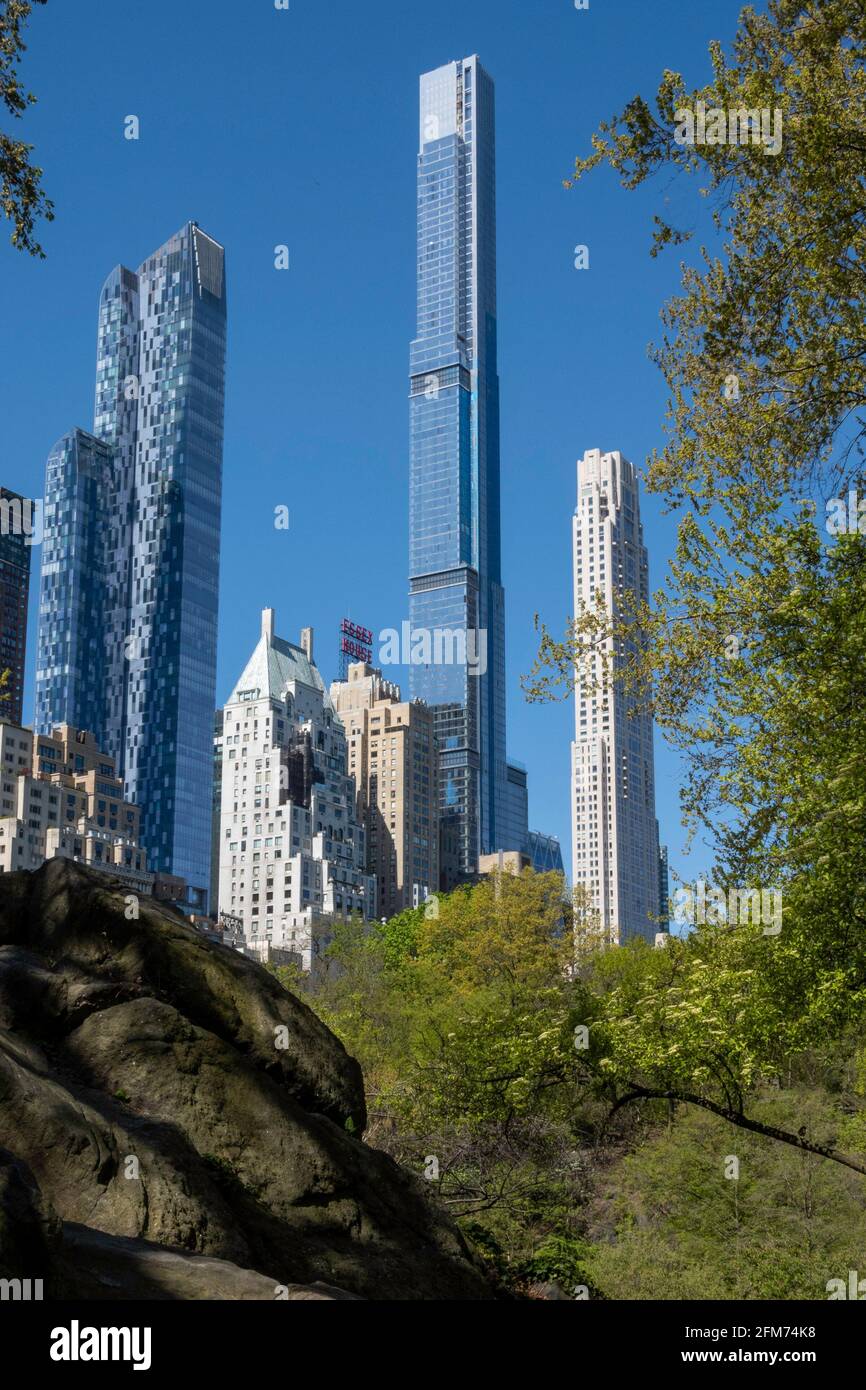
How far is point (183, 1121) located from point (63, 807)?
169 m

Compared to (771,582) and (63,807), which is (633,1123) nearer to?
(771,582)

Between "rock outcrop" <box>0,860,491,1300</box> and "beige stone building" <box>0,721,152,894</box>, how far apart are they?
150 m

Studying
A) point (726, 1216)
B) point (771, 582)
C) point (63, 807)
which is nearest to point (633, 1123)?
point (726, 1216)

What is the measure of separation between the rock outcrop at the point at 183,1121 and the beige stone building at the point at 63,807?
493 feet

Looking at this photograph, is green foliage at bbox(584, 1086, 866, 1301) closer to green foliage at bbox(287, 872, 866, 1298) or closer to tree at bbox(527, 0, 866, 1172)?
green foliage at bbox(287, 872, 866, 1298)

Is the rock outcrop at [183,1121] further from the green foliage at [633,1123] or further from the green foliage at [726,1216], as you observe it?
the green foliage at [726,1216]

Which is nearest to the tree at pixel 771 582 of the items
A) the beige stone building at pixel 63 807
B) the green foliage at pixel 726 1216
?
the green foliage at pixel 726 1216

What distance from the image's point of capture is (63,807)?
17938 centimetres

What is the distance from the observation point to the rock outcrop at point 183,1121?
13.1m

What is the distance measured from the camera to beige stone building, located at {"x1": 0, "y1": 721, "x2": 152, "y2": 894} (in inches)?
6683

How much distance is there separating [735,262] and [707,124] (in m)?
2.08

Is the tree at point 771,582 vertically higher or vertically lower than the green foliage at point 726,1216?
higher
